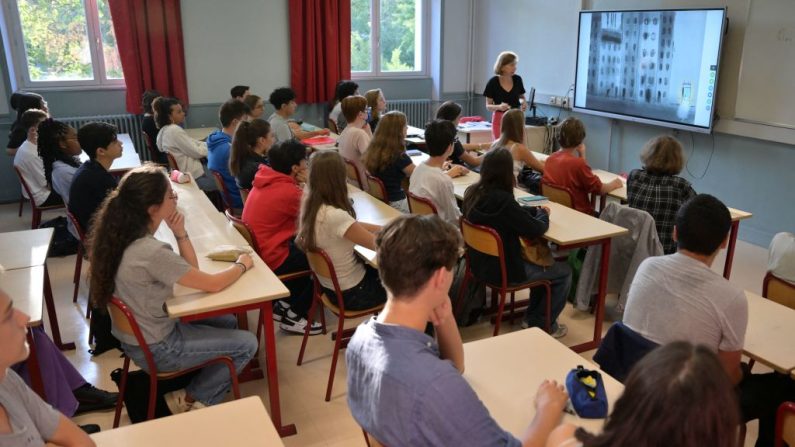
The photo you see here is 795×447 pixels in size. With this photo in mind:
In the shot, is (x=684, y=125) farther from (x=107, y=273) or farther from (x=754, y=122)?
(x=107, y=273)

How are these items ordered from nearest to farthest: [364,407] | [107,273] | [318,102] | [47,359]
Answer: [364,407]
[107,273]
[47,359]
[318,102]

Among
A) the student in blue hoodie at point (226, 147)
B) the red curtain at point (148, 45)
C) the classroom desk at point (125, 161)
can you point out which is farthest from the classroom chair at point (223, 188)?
the red curtain at point (148, 45)

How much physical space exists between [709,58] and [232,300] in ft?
15.1

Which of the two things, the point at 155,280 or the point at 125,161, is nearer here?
the point at 155,280

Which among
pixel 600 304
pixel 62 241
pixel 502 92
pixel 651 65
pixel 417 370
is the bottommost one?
pixel 62 241

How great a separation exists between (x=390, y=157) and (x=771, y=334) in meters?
2.67

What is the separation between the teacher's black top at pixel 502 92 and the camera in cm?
642

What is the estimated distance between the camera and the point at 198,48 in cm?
705

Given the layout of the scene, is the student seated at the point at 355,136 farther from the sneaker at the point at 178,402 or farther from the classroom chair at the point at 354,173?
the sneaker at the point at 178,402

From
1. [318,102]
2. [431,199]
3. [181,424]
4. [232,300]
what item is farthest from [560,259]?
[318,102]

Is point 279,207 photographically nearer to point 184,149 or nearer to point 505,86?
point 184,149

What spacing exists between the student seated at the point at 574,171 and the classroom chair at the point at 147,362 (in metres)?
2.47

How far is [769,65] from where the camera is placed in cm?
485

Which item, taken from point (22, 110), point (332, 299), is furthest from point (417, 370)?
point (22, 110)
